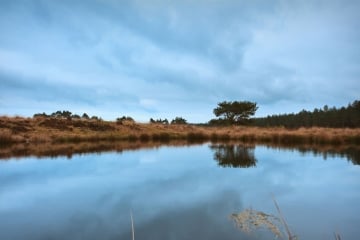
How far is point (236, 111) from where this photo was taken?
51.6m

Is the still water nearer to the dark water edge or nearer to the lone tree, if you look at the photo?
the dark water edge

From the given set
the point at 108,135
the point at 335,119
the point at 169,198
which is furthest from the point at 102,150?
the point at 335,119

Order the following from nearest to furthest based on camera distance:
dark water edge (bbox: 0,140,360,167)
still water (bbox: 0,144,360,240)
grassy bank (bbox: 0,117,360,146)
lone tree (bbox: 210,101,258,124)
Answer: still water (bbox: 0,144,360,240) < dark water edge (bbox: 0,140,360,167) < grassy bank (bbox: 0,117,360,146) < lone tree (bbox: 210,101,258,124)

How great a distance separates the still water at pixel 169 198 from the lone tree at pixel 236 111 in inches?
1472

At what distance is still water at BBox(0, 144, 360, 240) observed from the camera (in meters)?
5.50

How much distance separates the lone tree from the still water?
123ft

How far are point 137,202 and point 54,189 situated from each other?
3351 millimetres

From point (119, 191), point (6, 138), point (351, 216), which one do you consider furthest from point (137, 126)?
point (351, 216)

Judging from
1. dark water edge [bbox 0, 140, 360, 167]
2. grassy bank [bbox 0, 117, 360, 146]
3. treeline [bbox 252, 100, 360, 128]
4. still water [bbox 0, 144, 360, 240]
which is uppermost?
treeline [bbox 252, 100, 360, 128]

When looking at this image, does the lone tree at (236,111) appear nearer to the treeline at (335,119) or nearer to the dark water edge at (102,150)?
the treeline at (335,119)

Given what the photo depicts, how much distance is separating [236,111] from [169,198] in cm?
4497

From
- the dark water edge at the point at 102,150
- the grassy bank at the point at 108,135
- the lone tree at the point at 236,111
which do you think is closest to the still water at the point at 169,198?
the dark water edge at the point at 102,150

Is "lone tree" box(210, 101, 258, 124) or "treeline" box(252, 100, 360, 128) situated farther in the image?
"treeline" box(252, 100, 360, 128)

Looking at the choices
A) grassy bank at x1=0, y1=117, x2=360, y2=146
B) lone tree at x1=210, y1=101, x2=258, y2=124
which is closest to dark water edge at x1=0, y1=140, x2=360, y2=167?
grassy bank at x1=0, y1=117, x2=360, y2=146
